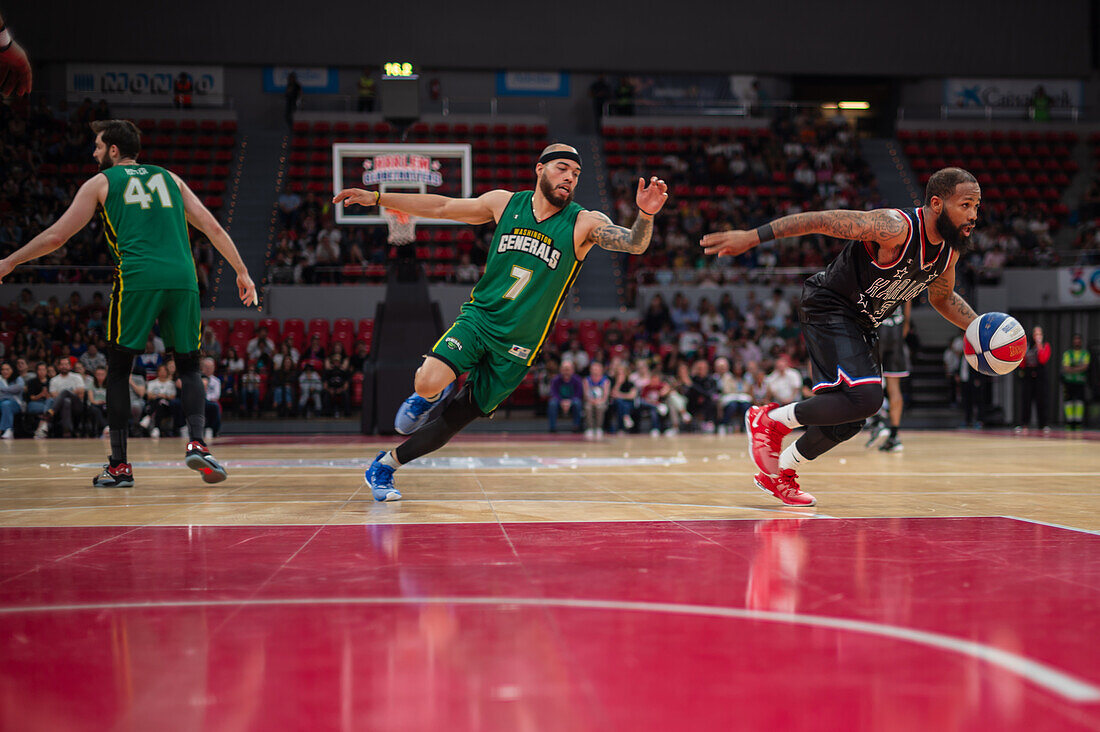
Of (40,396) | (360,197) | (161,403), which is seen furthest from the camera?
(161,403)

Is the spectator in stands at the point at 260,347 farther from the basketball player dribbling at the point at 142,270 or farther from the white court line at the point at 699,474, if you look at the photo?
the basketball player dribbling at the point at 142,270

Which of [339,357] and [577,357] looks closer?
[339,357]

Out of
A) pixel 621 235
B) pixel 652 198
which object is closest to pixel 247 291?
pixel 621 235

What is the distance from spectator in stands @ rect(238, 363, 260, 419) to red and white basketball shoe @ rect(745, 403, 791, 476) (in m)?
12.4

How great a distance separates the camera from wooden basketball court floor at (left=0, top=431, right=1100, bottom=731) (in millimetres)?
1650

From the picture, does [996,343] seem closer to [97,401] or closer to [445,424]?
[445,424]

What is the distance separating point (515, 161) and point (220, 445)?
14376 mm

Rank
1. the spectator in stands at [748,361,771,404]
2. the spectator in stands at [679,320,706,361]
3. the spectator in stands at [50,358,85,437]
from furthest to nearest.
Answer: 1. the spectator in stands at [679,320,706,361]
2. the spectator in stands at [748,361,771,404]
3. the spectator in stands at [50,358,85,437]

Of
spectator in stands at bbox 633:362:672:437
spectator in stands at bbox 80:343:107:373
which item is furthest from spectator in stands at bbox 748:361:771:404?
spectator in stands at bbox 80:343:107:373

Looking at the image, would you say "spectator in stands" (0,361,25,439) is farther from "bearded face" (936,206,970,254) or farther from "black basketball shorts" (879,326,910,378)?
"bearded face" (936,206,970,254)

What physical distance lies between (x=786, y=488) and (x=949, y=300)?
1.45m

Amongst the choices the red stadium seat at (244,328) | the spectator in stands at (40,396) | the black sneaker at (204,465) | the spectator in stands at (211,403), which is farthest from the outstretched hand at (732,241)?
the red stadium seat at (244,328)

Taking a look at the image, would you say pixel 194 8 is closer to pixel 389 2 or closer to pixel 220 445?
pixel 389 2

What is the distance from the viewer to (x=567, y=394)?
15.2 metres
